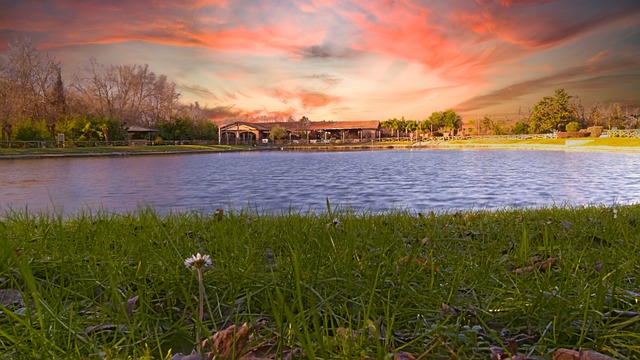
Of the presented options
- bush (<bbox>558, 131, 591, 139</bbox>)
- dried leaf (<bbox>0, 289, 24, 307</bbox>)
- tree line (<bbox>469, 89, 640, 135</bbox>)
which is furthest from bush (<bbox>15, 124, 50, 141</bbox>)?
tree line (<bbox>469, 89, 640, 135</bbox>)

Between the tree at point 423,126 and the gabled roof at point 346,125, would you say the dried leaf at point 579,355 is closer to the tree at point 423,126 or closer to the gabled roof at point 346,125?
the gabled roof at point 346,125

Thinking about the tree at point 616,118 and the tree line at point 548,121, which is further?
the tree at point 616,118

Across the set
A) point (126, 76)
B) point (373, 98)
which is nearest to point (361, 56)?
point (373, 98)

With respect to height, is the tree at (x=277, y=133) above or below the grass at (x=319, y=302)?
above

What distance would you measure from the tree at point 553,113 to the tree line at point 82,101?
2057 inches

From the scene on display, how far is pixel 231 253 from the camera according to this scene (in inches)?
88.1

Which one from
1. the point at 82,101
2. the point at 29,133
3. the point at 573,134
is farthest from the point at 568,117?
the point at 29,133

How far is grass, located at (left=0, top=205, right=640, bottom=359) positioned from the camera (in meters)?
1.27

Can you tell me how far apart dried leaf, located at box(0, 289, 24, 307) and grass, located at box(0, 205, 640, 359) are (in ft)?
0.04

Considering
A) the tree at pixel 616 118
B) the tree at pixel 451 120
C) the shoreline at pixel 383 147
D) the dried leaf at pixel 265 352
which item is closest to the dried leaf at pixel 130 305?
the dried leaf at pixel 265 352

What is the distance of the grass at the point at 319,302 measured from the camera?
1272mm

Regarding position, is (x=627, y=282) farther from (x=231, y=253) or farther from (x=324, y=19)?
(x=324, y=19)

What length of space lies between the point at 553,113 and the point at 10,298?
75.7 metres

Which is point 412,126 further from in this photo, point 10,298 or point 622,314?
point 10,298
